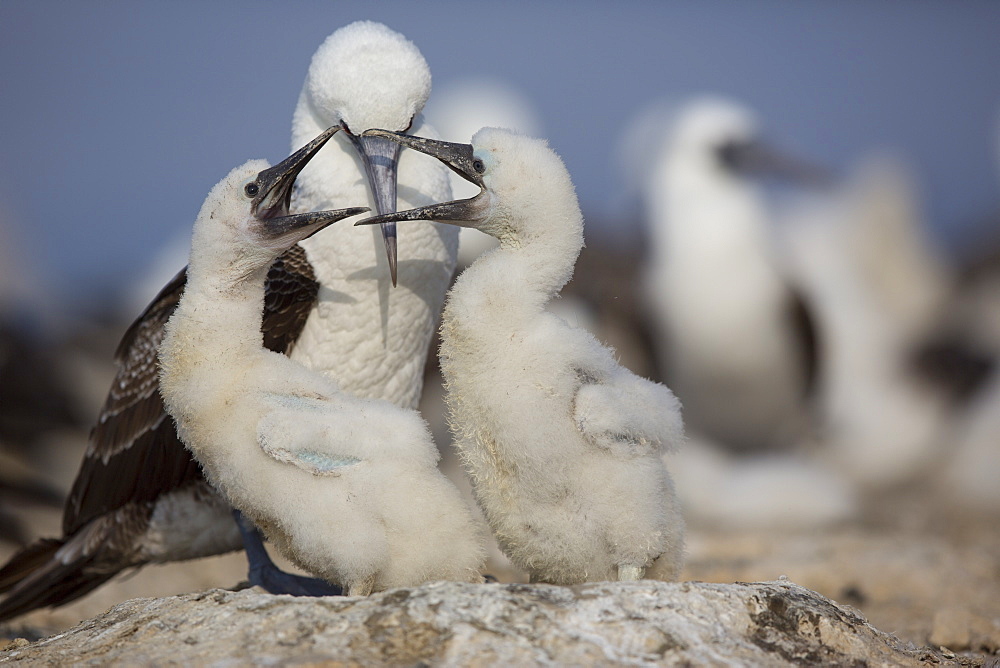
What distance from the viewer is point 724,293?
11.9 meters

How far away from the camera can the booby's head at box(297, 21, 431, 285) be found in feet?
18.6

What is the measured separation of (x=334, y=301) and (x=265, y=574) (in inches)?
57.8

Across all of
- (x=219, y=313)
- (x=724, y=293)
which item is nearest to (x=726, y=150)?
(x=724, y=293)

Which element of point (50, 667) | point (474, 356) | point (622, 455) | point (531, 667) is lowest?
point (50, 667)

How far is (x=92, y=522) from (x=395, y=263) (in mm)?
2689

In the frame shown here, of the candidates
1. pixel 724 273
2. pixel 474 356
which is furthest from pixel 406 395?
pixel 724 273

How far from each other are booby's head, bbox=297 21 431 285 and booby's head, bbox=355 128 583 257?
853 millimetres

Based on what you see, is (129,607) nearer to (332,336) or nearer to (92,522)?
(332,336)

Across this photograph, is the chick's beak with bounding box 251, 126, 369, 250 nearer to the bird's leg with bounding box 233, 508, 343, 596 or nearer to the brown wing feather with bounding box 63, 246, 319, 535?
the brown wing feather with bounding box 63, 246, 319, 535

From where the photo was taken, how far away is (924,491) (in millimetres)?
12203

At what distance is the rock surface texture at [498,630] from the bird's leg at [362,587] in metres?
0.26

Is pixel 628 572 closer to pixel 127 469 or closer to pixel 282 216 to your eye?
pixel 282 216

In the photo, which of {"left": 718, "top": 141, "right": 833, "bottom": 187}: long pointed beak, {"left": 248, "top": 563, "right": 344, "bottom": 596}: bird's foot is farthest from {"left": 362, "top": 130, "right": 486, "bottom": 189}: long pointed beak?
{"left": 718, "top": 141, "right": 833, "bottom": 187}: long pointed beak

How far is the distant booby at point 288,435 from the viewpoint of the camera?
434 centimetres
